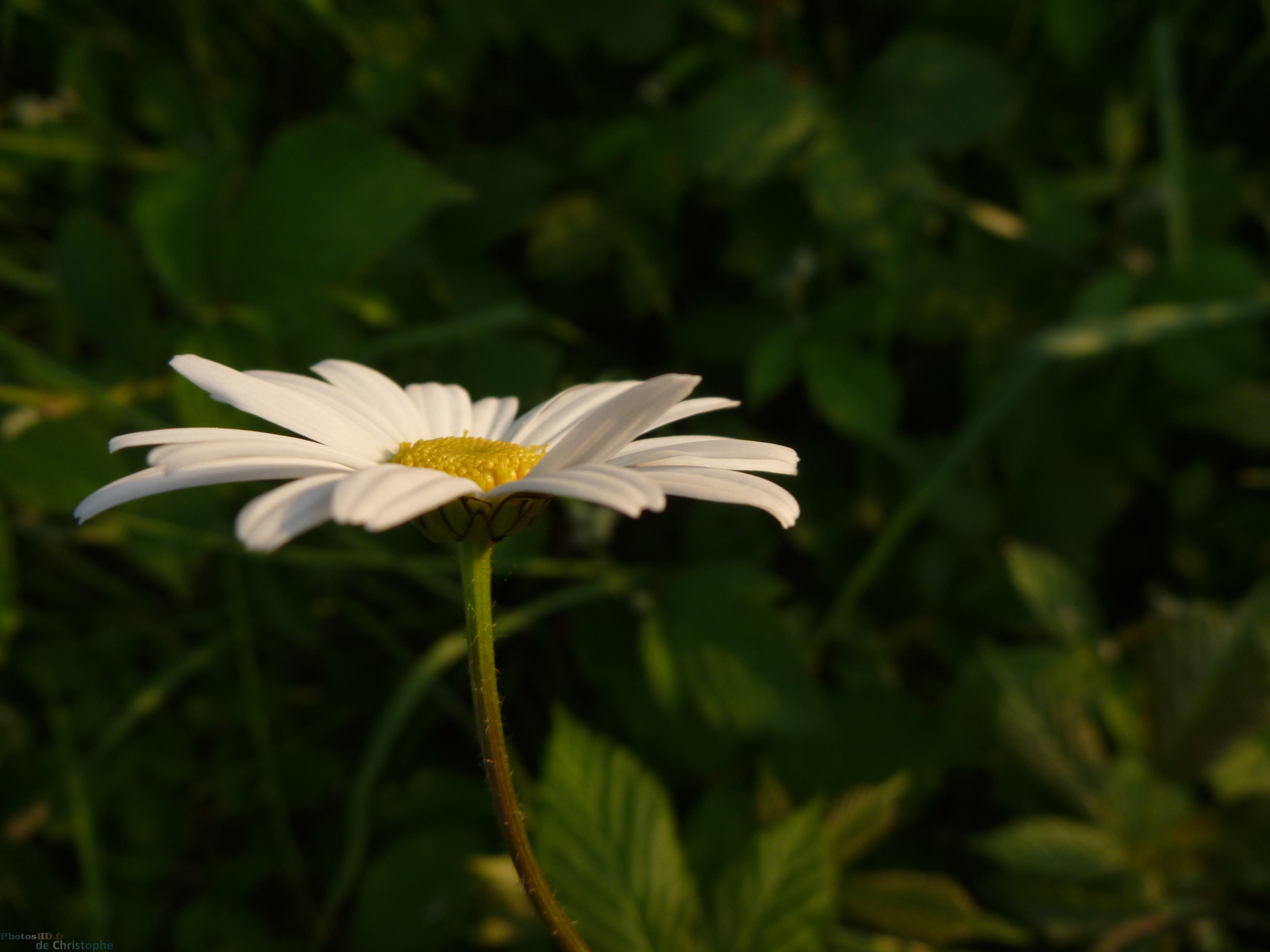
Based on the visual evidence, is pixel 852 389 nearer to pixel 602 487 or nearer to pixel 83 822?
pixel 602 487

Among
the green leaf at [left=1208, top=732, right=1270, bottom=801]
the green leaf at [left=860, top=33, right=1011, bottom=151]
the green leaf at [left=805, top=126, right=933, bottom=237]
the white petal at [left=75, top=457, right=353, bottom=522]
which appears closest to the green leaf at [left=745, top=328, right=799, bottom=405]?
the green leaf at [left=805, top=126, right=933, bottom=237]

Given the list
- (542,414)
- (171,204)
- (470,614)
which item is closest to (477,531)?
(470,614)

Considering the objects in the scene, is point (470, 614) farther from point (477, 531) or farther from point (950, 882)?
point (950, 882)

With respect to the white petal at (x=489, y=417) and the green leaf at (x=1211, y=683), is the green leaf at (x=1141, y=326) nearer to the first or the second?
the green leaf at (x=1211, y=683)

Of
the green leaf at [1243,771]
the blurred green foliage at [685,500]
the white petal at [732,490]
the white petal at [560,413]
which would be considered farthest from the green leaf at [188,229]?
the green leaf at [1243,771]

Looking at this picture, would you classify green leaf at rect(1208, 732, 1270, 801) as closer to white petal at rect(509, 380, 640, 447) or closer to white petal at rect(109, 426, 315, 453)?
white petal at rect(509, 380, 640, 447)

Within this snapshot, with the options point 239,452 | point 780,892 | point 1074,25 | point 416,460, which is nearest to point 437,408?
point 416,460
